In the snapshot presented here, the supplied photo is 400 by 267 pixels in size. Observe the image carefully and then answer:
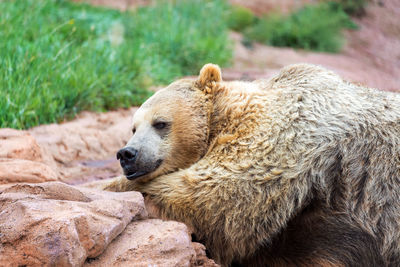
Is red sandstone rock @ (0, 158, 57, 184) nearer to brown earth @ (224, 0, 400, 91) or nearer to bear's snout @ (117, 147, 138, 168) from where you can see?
bear's snout @ (117, 147, 138, 168)

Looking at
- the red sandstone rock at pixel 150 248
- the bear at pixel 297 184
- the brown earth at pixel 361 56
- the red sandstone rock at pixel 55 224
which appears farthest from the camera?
A: the brown earth at pixel 361 56

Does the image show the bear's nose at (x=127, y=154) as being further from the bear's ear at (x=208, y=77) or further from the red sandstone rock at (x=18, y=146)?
the red sandstone rock at (x=18, y=146)

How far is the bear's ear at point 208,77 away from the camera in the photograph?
4.14 metres

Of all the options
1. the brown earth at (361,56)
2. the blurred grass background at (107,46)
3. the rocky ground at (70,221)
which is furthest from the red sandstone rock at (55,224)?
the brown earth at (361,56)

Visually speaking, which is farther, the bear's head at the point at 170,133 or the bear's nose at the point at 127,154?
the bear's head at the point at 170,133

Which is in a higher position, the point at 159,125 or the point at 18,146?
the point at 159,125

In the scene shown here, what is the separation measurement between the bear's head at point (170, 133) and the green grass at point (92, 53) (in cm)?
217

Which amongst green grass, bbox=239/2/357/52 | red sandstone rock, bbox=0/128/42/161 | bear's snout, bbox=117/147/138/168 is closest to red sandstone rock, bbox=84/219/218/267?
bear's snout, bbox=117/147/138/168

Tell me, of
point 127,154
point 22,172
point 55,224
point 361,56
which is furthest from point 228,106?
point 361,56

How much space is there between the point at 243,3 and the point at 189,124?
11283 mm

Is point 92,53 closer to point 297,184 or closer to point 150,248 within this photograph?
point 297,184

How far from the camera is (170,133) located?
3963mm

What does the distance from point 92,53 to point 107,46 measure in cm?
54

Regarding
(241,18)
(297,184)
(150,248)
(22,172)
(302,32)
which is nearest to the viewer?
(150,248)
